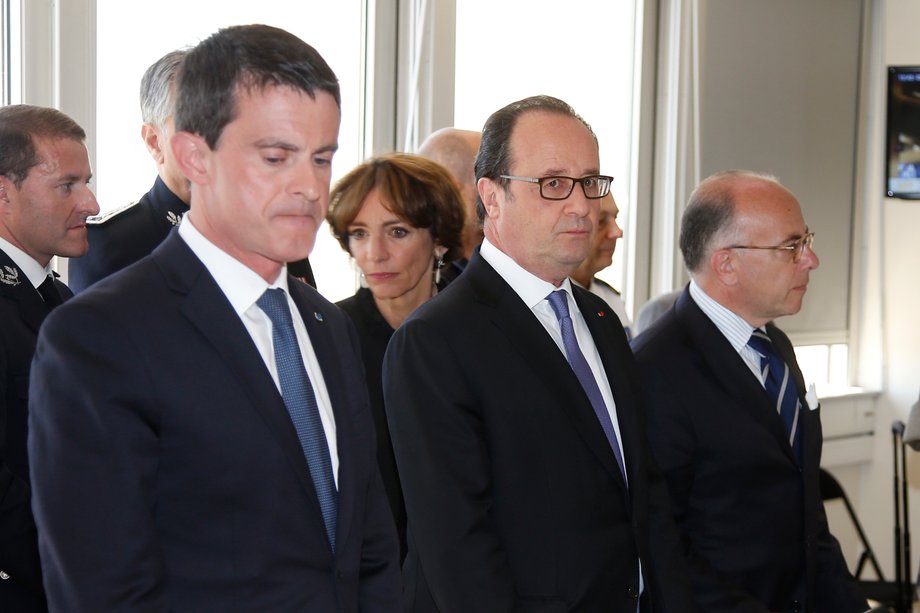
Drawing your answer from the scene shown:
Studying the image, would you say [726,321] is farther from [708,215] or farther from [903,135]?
[903,135]

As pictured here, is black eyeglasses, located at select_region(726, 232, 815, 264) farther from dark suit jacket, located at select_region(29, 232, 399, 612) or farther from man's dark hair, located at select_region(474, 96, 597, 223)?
dark suit jacket, located at select_region(29, 232, 399, 612)

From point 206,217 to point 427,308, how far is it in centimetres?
71

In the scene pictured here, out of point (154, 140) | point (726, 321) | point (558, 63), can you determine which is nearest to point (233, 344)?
point (154, 140)

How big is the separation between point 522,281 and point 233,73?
928 millimetres

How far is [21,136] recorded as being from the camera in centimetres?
252

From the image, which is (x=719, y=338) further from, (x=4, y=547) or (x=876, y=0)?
(x=876, y=0)

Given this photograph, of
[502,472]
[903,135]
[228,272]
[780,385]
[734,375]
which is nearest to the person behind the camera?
[228,272]

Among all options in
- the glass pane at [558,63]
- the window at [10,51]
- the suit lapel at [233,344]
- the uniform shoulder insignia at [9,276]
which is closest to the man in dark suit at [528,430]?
the suit lapel at [233,344]

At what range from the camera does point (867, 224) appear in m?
6.38

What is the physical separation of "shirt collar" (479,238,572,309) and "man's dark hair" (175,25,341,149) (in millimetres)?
810

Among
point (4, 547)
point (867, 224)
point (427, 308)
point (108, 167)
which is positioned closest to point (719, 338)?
point (427, 308)

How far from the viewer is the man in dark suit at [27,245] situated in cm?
233

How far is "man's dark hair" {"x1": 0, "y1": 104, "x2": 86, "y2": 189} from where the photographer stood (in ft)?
8.23

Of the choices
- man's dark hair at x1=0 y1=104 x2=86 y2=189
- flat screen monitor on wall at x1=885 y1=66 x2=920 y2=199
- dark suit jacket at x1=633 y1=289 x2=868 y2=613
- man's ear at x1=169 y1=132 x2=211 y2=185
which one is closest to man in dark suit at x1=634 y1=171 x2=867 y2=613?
dark suit jacket at x1=633 y1=289 x2=868 y2=613
